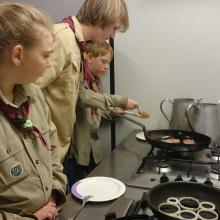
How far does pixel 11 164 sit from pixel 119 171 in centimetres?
45

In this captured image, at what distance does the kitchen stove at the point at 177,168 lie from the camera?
3.48ft

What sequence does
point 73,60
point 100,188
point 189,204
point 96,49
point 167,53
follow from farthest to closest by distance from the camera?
point 167,53
point 96,49
point 73,60
point 100,188
point 189,204

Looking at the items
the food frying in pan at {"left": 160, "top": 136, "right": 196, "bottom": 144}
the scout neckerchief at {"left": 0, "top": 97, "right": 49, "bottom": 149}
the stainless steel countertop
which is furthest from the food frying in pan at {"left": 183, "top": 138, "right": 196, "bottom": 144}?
the scout neckerchief at {"left": 0, "top": 97, "right": 49, "bottom": 149}

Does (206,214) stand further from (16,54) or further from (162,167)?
(16,54)

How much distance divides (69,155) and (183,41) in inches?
29.7

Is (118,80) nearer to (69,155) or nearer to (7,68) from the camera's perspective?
(69,155)

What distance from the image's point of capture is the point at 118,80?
1740 mm

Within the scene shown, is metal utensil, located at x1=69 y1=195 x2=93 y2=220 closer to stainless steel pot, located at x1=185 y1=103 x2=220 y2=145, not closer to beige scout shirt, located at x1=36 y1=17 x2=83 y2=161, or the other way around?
beige scout shirt, located at x1=36 y1=17 x2=83 y2=161

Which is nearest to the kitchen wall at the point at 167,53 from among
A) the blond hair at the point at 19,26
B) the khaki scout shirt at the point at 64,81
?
the khaki scout shirt at the point at 64,81

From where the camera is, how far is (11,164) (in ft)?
2.64

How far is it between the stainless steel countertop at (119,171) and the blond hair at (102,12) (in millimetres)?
520

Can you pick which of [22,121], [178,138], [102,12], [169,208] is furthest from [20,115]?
[178,138]

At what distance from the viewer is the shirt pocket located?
0.79m

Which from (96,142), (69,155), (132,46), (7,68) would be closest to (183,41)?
(132,46)
